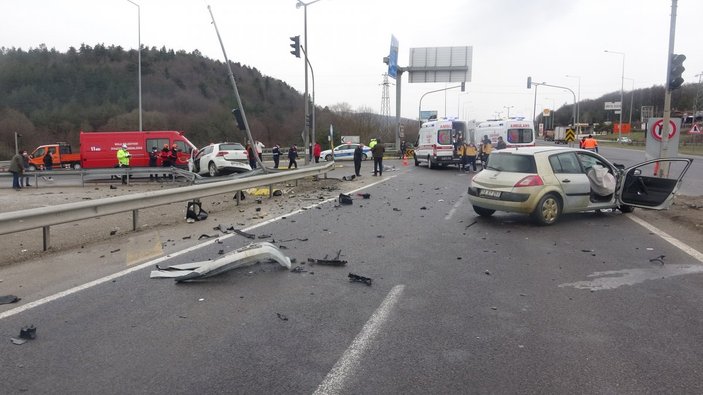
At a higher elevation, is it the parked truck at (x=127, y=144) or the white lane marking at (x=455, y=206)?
the parked truck at (x=127, y=144)

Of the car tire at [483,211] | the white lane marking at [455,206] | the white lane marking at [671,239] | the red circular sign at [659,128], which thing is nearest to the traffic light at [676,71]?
the red circular sign at [659,128]

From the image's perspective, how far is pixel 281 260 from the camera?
6.39 metres

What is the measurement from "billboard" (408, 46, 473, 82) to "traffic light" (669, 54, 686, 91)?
103 feet

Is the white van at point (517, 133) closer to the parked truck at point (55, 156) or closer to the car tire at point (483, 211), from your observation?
the car tire at point (483, 211)

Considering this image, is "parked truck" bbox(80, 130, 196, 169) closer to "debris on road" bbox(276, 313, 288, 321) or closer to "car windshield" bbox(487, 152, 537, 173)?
"car windshield" bbox(487, 152, 537, 173)

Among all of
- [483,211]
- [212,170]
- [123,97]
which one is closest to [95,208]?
[483,211]

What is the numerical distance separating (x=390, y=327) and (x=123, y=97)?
89.3 meters

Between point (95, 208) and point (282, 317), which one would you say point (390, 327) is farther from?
point (95, 208)

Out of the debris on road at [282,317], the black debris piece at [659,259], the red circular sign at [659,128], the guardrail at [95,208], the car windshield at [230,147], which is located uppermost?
the red circular sign at [659,128]

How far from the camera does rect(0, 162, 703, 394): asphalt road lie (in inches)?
134

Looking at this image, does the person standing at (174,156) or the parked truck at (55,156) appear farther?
the parked truck at (55,156)

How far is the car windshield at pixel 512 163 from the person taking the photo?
31.9 feet

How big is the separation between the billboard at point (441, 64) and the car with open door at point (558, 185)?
1382 inches

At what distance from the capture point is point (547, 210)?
31.2 feet
